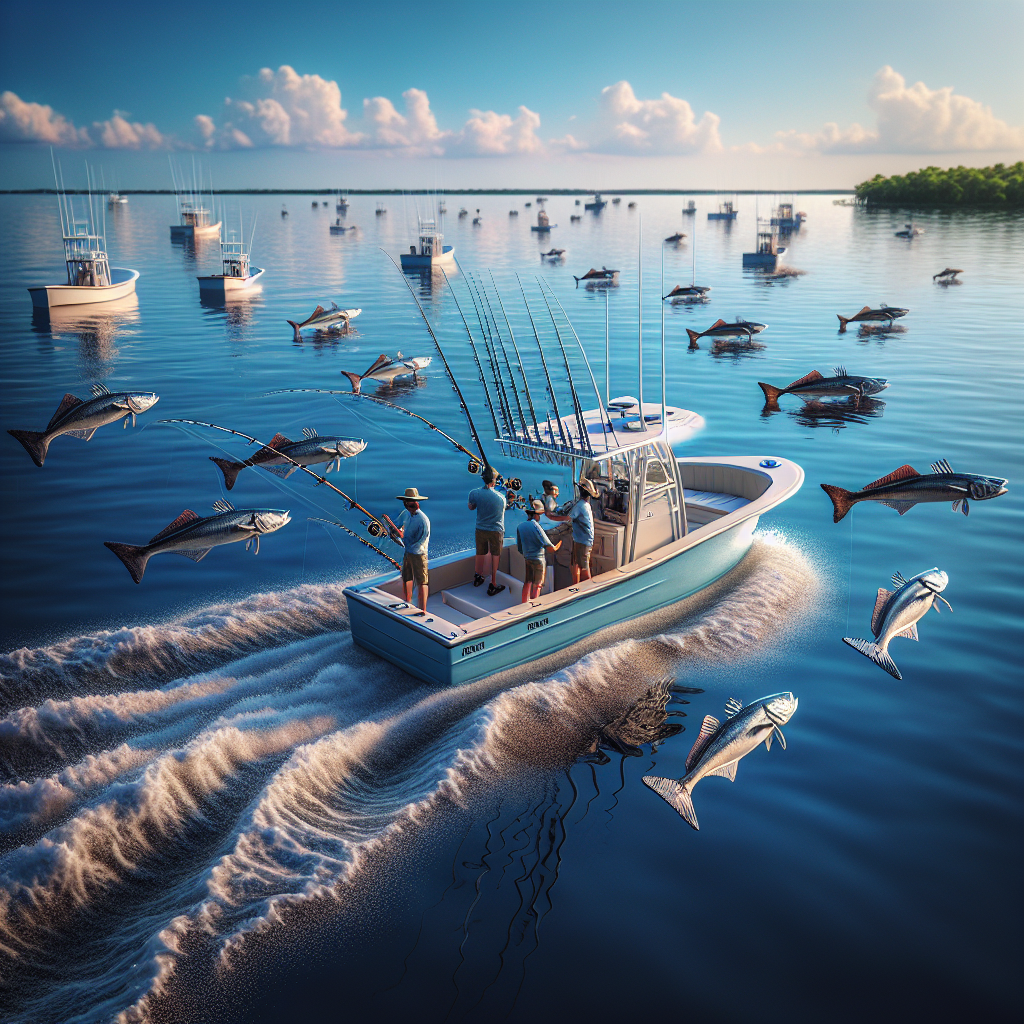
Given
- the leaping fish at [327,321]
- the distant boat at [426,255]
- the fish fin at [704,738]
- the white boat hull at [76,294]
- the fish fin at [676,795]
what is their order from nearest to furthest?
the fish fin at [676,795] → the fish fin at [704,738] → the leaping fish at [327,321] → the white boat hull at [76,294] → the distant boat at [426,255]

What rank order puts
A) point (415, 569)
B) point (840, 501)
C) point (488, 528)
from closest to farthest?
point (415, 569), point (840, 501), point (488, 528)

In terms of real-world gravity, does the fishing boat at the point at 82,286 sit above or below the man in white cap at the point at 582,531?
above

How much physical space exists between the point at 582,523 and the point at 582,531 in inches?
4.2

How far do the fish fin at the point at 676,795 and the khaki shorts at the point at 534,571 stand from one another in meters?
3.44

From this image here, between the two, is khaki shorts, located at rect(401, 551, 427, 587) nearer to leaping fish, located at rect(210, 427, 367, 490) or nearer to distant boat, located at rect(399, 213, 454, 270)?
leaping fish, located at rect(210, 427, 367, 490)

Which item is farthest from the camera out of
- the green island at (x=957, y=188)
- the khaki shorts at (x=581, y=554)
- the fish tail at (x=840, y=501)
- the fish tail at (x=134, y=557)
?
the green island at (x=957, y=188)

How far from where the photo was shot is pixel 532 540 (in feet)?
35.2

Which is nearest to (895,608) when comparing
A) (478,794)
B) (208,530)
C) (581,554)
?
(581,554)

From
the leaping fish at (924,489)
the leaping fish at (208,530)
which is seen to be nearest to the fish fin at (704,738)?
the leaping fish at (924,489)

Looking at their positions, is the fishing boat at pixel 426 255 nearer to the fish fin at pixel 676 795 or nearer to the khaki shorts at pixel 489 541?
the khaki shorts at pixel 489 541

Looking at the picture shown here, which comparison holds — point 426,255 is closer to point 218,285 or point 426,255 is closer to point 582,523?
point 218,285

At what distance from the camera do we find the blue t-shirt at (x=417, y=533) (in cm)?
1034

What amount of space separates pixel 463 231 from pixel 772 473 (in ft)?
322

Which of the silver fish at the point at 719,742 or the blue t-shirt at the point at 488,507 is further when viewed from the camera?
the blue t-shirt at the point at 488,507
